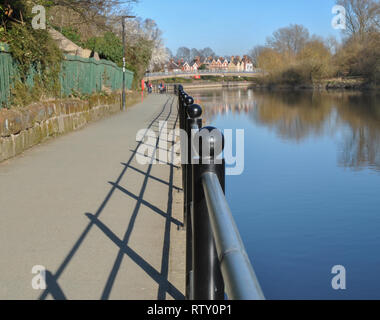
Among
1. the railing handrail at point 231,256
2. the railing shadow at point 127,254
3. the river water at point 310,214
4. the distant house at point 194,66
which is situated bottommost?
the river water at point 310,214

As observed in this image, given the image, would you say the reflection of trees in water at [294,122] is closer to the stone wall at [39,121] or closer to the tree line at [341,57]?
the stone wall at [39,121]

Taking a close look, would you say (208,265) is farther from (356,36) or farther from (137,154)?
(356,36)

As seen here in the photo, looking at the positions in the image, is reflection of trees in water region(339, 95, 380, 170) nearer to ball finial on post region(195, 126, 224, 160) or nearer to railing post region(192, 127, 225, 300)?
railing post region(192, 127, 225, 300)

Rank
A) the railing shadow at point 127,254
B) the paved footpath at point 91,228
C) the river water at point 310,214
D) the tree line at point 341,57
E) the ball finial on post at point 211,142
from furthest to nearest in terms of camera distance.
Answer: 1. the tree line at point 341,57
2. the river water at point 310,214
3. the paved footpath at point 91,228
4. the railing shadow at point 127,254
5. the ball finial on post at point 211,142

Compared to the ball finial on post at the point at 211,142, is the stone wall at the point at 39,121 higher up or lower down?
lower down

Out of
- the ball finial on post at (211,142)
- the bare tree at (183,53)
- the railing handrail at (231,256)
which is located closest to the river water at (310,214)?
the ball finial on post at (211,142)

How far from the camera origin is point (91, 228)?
18.1 feet

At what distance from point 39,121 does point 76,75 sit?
599 centimetres

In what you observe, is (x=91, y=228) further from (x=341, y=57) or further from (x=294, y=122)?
(x=341, y=57)

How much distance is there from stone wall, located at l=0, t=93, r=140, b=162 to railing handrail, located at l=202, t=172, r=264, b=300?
8333mm

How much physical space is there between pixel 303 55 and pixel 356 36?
8703 millimetres

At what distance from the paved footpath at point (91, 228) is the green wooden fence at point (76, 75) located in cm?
216

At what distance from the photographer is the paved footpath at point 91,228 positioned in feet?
13.1

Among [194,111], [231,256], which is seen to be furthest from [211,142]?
[194,111]
